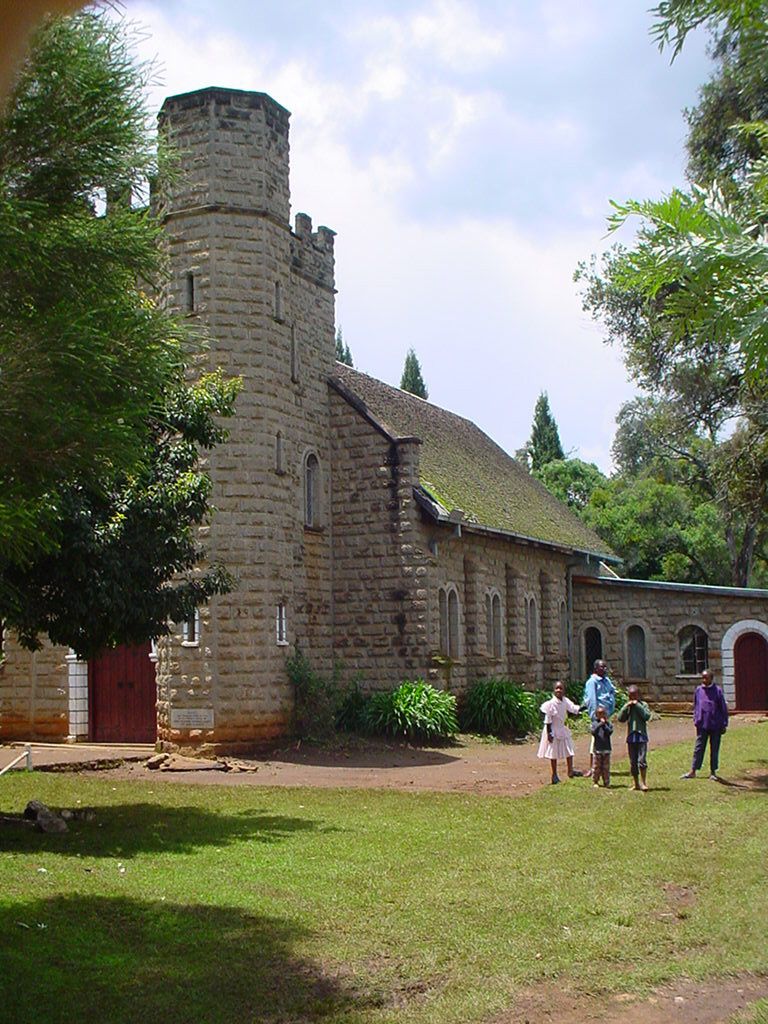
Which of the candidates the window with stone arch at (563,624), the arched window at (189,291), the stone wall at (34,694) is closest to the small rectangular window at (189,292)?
the arched window at (189,291)

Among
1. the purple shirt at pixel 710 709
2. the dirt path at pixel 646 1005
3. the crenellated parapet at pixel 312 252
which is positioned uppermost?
the crenellated parapet at pixel 312 252

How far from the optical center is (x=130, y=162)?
26.2 ft

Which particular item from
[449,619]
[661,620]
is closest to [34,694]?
[449,619]

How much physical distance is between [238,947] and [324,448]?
17.7 meters

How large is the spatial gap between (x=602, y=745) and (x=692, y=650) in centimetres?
1847

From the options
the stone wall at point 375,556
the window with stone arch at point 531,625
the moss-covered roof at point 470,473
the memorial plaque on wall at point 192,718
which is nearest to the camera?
the memorial plaque on wall at point 192,718

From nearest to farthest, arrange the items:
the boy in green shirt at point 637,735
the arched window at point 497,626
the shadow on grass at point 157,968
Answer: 1. the shadow on grass at point 157,968
2. the boy in green shirt at point 637,735
3. the arched window at point 497,626

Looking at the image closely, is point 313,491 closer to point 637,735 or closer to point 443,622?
point 443,622

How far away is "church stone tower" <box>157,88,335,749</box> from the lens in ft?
70.5

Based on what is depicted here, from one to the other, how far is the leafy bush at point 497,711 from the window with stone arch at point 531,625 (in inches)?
221

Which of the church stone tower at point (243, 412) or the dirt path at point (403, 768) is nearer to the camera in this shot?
the dirt path at point (403, 768)

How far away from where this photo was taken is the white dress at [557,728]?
17.2 m

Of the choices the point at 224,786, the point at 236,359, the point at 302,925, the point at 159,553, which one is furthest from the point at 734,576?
the point at 302,925

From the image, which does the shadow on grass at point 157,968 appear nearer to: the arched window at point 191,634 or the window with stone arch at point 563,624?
the arched window at point 191,634
